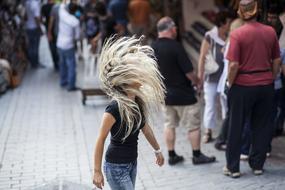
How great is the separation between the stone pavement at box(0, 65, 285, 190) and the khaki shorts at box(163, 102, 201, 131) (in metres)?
0.51

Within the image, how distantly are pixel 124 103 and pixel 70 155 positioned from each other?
3003mm

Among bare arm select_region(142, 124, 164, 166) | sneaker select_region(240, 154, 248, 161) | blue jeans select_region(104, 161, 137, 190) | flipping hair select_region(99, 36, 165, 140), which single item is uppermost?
flipping hair select_region(99, 36, 165, 140)

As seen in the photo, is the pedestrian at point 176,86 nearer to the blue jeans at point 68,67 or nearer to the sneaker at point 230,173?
the sneaker at point 230,173

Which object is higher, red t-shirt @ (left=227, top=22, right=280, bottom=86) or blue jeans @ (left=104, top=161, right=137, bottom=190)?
red t-shirt @ (left=227, top=22, right=280, bottom=86)

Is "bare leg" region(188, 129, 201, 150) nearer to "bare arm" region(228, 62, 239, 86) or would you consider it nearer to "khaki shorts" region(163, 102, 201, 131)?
"khaki shorts" region(163, 102, 201, 131)

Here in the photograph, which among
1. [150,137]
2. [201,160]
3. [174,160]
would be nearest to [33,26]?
[174,160]

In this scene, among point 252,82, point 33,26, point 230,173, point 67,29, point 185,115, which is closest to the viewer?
point 252,82

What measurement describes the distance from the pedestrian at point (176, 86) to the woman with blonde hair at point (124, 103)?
72.3 inches

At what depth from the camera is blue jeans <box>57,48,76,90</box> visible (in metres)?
9.88

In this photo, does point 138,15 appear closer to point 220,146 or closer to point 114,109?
point 220,146

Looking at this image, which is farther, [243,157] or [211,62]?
[211,62]

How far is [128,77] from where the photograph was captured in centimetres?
390

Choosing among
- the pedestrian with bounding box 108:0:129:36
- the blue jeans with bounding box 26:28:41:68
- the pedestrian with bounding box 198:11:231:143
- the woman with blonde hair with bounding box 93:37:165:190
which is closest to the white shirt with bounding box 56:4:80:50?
the pedestrian with bounding box 108:0:129:36

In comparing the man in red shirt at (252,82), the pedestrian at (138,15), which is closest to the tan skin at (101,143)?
the man in red shirt at (252,82)
